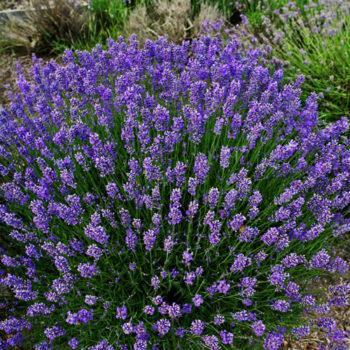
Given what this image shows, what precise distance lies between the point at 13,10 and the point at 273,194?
4012 mm

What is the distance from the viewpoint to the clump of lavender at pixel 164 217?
2.11m

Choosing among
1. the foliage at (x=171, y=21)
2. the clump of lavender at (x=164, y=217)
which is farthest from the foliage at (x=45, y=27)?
the clump of lavender at (x=164, y=217)

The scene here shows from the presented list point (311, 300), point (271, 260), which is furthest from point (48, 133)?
point (311, 300)

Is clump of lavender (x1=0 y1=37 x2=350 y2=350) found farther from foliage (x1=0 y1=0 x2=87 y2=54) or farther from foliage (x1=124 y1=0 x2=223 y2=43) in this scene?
foliage (x1=0 y1=0 x2=87 y2=54)

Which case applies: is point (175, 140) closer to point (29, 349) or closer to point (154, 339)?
point (154, 339)

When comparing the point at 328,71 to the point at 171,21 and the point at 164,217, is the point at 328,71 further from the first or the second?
the point at 164,217

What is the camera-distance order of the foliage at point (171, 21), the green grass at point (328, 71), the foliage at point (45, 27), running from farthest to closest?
the foliage at point (45, 27) → the foliage at point (171, 21) → the green grass at point (328, 71)

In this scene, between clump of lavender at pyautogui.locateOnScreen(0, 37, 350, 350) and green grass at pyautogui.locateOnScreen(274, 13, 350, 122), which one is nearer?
clump of lavender at pyautogui.locateOnScreen(0, 37, 350, 350)

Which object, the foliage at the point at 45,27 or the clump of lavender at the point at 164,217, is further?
the foliage at the point at 45,27

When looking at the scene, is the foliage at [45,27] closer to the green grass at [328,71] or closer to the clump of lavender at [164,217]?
the clump of lavender at [164,217]

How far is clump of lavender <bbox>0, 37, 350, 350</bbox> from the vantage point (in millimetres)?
2113

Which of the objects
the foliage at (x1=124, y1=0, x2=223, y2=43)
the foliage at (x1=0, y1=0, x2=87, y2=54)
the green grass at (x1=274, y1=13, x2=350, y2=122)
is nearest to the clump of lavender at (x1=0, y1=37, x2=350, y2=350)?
the green grass at (x1=274, y1=13, x2=350, y2=122)

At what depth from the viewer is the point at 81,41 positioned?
500cm

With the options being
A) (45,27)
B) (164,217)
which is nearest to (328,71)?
(164,217)
